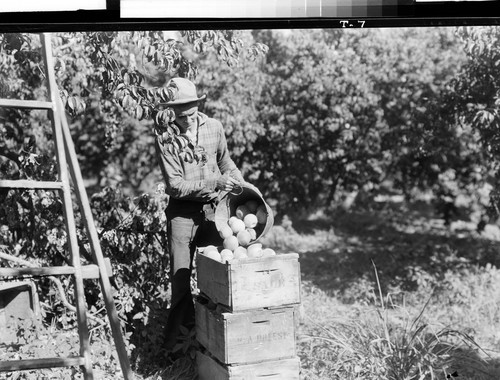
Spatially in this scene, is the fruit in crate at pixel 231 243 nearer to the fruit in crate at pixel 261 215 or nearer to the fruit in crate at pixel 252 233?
the fruit in crate at pixel 252 233

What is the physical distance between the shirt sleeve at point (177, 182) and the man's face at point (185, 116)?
0.60ft

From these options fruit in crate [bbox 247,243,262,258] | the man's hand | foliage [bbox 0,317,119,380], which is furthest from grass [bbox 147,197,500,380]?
foliage [bbox 0,317,119,380]

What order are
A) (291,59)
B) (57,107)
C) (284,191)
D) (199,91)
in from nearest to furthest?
(57,107) → (199,91) → (291,59) → (284,191)

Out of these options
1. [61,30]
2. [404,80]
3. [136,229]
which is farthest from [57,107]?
[404,80]

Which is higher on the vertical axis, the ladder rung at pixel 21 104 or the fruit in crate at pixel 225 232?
the ladder rung at pixel 21 104

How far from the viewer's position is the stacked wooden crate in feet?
12.6

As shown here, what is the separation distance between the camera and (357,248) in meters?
7.98

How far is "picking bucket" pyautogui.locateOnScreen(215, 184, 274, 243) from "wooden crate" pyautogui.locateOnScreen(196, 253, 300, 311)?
0.39m

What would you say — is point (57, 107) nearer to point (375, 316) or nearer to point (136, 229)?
point (136, 229)

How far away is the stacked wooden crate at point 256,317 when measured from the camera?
385 cm

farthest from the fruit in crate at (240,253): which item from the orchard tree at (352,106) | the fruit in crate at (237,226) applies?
the orchard tree at (352,106)

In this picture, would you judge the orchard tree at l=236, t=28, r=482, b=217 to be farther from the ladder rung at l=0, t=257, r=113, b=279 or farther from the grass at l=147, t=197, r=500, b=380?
the ladder rung at l=0, t=257, r=113, b=279

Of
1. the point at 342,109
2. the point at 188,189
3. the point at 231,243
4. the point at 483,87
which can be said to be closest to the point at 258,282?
the point at 231,243

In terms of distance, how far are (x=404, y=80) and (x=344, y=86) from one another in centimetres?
70
